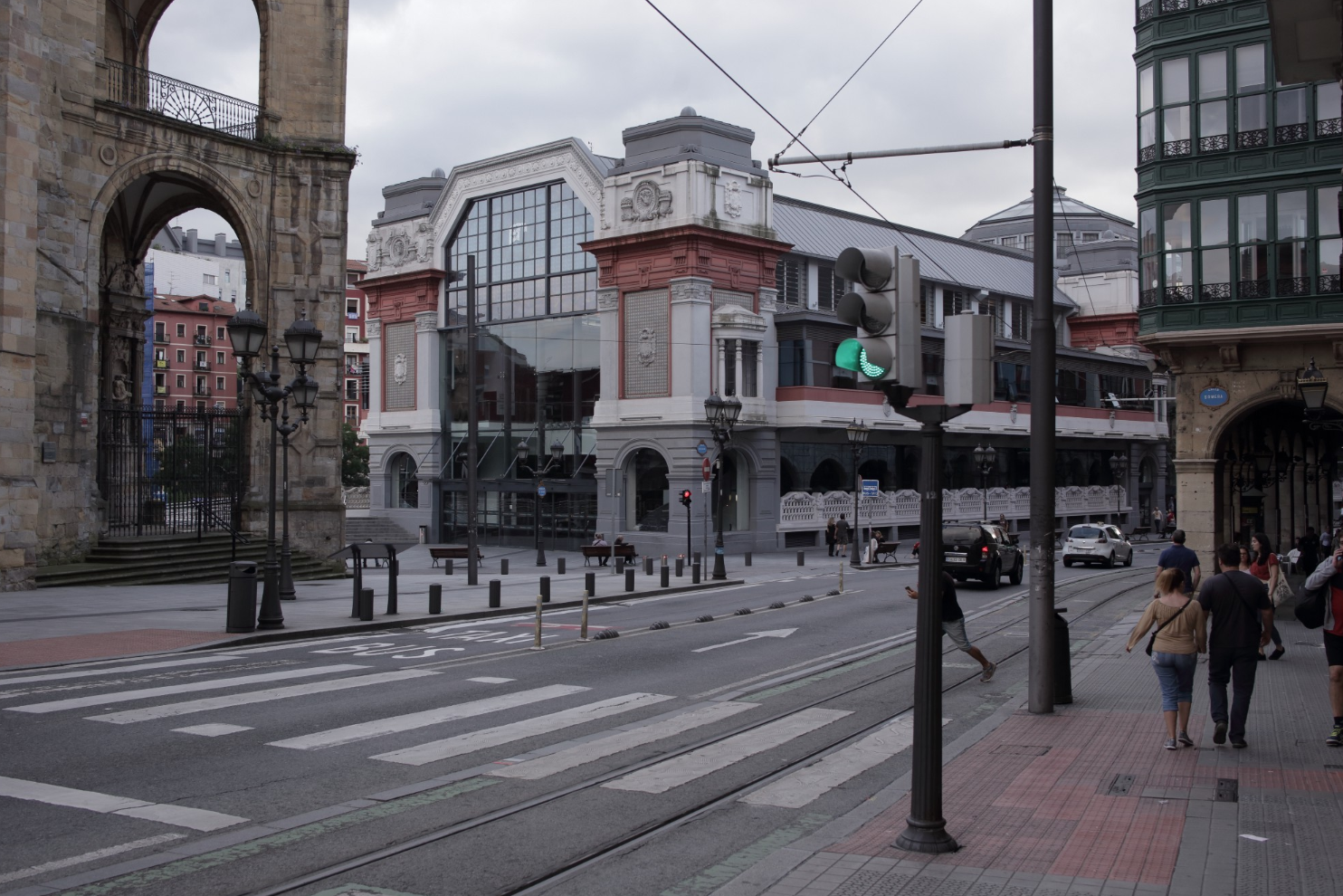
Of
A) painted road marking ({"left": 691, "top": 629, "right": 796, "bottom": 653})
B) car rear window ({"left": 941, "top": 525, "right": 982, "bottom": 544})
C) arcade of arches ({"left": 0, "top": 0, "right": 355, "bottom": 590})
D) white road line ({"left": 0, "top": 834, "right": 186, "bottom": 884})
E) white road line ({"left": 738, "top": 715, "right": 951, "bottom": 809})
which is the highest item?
arcade of arches ({"left": 0, "top": 0, "right": 355, "bottom": 590})

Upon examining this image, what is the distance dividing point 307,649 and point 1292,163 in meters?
20.4

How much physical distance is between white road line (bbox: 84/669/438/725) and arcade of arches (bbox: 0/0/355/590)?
1292 centimetres

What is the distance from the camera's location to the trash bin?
18.1m

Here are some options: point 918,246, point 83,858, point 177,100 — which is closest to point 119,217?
point 177,100

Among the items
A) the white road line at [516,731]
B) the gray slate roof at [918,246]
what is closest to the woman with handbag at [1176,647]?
the white road line at [516,731]

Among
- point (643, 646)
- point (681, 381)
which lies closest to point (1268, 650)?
point (643, 646)

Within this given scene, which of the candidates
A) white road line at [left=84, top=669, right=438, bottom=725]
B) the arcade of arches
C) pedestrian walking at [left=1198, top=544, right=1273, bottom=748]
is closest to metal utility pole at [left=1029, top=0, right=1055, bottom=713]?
pedestrian walking at [left=1198, top=544, right=1273, bottom=748]

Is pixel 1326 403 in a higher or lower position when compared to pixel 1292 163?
lower

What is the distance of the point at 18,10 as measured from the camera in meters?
23.4

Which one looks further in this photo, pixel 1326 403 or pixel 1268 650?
pixel 1326 403

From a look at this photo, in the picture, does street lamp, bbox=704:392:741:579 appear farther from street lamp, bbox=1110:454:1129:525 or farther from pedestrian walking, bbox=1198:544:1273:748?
street lamp, bbox=1110:454:1129:525

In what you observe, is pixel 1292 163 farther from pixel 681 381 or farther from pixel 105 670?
pixel 681 381

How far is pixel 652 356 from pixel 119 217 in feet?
71.1

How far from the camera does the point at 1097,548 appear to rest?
139ft
